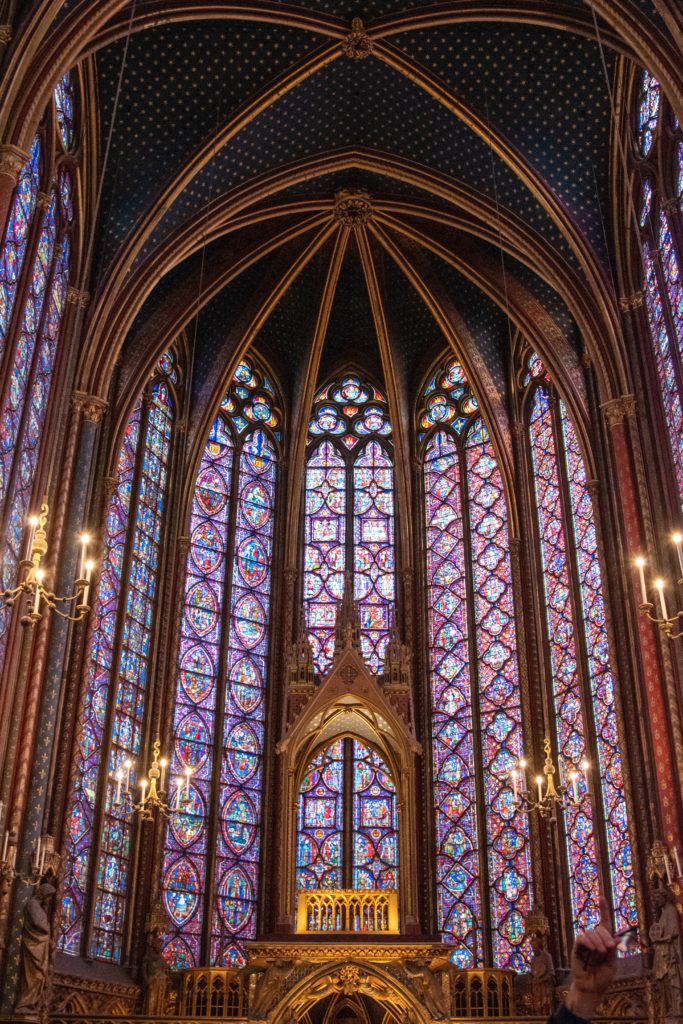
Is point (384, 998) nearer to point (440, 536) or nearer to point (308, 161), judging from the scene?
point (440, 536)

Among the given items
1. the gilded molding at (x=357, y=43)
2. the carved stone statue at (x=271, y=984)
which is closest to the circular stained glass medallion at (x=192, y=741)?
the carved stone statue at (x=271, y=984)

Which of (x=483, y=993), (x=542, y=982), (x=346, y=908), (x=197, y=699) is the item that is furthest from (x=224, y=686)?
(x=542, y=982)

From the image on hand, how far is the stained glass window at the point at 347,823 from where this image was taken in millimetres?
19203

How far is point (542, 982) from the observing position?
1644 centimetres

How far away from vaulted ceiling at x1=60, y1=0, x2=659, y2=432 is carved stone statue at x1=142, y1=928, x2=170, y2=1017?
853 cm

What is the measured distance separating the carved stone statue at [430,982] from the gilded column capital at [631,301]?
30.9 feet

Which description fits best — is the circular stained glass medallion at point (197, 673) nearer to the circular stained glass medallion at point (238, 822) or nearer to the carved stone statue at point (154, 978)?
the circular stained glass medallion at point (238, 822)

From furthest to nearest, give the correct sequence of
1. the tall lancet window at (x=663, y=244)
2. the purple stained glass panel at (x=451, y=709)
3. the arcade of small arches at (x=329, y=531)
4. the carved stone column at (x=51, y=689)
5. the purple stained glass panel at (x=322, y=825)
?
the purple stained glass panel at (x=322, y=825)
the purple stained glass panel at (x=451, y=709)
the tall lancet window at (x=663, y=244)
the arcade of small arches at (x=329, y=531)
the carved stone column at (x=51, y=689)

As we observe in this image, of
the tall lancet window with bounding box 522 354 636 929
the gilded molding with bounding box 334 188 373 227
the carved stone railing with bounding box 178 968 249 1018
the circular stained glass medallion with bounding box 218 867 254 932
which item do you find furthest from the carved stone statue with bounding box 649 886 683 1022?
the gilded molding with bounding box 334 188 373 227

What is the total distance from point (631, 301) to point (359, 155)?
5.48 m

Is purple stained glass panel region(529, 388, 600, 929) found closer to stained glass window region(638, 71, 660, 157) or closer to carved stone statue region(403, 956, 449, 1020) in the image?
carved stone statue region(403, 956, 449, 1020)

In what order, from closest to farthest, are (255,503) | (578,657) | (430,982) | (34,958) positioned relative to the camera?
(34,958)
(430,982)
(578,657)
(255,503)

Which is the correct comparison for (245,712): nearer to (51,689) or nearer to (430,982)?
(51,689)

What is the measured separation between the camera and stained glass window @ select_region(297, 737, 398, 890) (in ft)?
63.0
